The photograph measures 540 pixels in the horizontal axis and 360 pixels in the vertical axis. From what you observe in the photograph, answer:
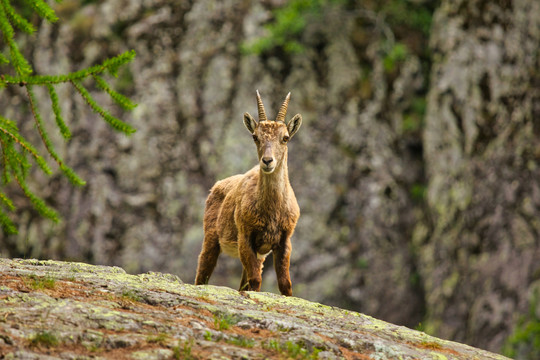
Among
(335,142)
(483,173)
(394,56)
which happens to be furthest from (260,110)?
(394,56)

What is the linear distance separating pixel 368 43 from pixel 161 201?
10.0 metres

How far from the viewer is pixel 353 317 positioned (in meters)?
6.85

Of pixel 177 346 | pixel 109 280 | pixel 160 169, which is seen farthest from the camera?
pixel 160 169

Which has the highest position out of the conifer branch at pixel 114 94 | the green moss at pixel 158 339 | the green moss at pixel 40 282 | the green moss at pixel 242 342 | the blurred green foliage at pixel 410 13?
the blurred green foliage at pixel 410 13

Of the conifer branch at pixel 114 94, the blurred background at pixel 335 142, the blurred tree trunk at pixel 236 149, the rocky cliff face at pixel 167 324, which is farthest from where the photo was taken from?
the blurred tree trunk at pixel 236 149

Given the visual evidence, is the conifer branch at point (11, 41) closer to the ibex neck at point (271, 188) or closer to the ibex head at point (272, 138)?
the ibex head at point (272, 138)

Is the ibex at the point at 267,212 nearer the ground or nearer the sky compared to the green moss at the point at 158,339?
nearer the sky

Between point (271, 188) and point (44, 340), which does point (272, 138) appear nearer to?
point (271, 188)

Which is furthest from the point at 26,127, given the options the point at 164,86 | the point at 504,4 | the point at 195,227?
the point at 504,4

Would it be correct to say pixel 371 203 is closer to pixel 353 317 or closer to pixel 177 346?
pixel 353 317

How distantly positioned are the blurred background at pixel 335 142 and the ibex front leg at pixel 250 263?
12521mm

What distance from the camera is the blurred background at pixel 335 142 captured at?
20.3 meters

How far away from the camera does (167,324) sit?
17.0 feet

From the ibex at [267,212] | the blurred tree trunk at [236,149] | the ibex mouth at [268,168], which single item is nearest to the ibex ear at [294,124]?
the ibex at [267,212]
